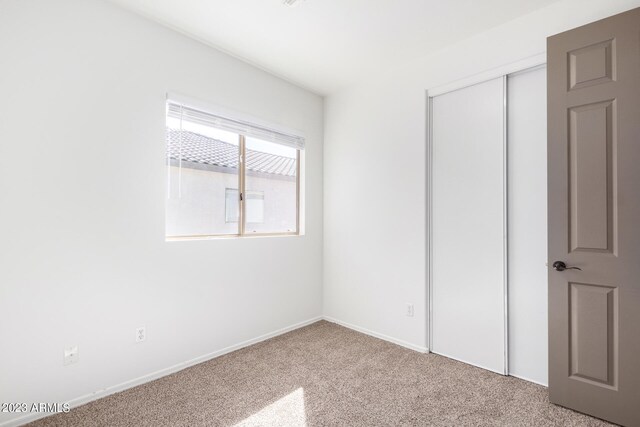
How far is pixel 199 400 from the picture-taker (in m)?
2.04

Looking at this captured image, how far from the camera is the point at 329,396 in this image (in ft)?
6.88

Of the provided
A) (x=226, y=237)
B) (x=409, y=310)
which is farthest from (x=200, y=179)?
(x=409, y=310)

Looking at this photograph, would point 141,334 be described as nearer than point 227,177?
Yes

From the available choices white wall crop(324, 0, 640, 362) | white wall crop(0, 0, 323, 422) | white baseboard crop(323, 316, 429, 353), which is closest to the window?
white wall crop(0, 0, 323, 422)

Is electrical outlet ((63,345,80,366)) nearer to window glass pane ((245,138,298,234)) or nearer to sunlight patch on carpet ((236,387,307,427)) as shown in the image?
sunlight patch on carpet ((236,387,307,427))

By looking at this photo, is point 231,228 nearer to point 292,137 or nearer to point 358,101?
point 292,137

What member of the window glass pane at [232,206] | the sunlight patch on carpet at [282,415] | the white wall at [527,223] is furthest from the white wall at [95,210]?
the white wall at [527,223]

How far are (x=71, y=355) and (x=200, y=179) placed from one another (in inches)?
58.6

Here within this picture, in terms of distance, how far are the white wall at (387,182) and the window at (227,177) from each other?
21.1 inches

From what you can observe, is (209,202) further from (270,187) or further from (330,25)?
(330,25)

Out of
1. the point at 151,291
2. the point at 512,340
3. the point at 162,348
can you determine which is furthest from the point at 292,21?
the point at 512,340

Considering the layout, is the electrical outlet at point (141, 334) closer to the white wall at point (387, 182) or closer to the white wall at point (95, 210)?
the white wall at point (95, 210)

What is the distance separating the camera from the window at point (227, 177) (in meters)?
2.54

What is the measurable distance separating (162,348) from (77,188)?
4.23ft
